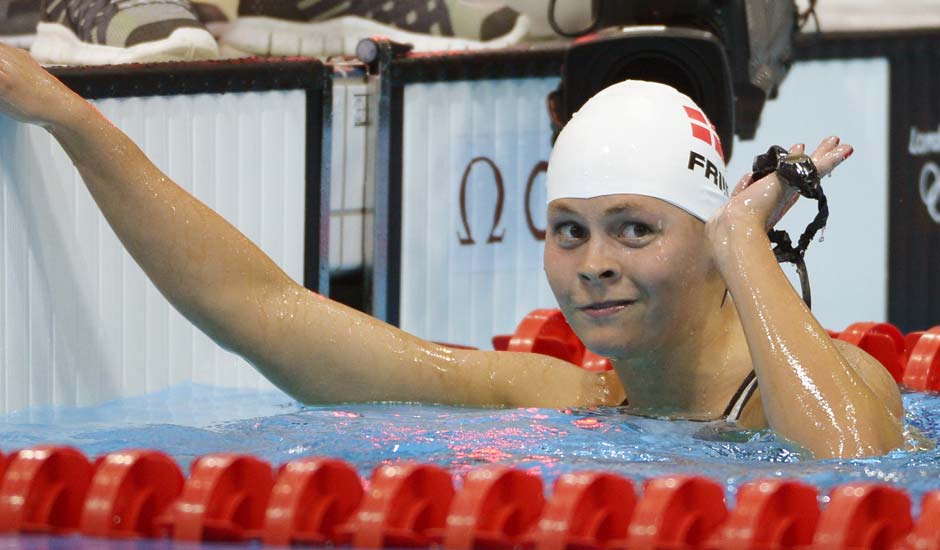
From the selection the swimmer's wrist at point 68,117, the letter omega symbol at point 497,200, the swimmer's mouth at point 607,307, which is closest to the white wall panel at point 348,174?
the letter omega symbol at point 497,200

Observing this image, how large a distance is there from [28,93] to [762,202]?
1.07 meters

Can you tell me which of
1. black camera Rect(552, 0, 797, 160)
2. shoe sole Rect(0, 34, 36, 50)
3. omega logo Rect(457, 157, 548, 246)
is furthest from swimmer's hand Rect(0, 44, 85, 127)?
shoe sole Rect(0, 34, 36, 50)

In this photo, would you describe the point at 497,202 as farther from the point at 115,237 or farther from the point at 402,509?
the point at 402,509

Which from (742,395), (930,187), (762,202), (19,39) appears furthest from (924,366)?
(19,39)

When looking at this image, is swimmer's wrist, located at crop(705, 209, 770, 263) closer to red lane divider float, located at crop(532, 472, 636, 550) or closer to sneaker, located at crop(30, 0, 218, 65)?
red lane divider float, located at crop(532, 472, 636, 550)

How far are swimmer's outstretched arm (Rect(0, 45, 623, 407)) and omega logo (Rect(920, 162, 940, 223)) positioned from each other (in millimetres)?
2332

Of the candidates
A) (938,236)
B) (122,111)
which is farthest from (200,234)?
(938,236)

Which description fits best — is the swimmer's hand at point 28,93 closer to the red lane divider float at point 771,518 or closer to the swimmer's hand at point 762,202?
the swimmer's hand at point 762,202

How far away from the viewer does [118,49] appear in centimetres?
419

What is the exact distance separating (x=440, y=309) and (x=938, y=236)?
1602 mm

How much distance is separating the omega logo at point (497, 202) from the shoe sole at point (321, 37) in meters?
0.69

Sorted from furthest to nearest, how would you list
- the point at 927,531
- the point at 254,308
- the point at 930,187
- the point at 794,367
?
the point at 930,187 < the point at 254,308 < the point at 794,367 < the point at 927,531

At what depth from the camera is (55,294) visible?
10.1 ft

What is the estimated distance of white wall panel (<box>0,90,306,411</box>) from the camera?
300 centimetres
